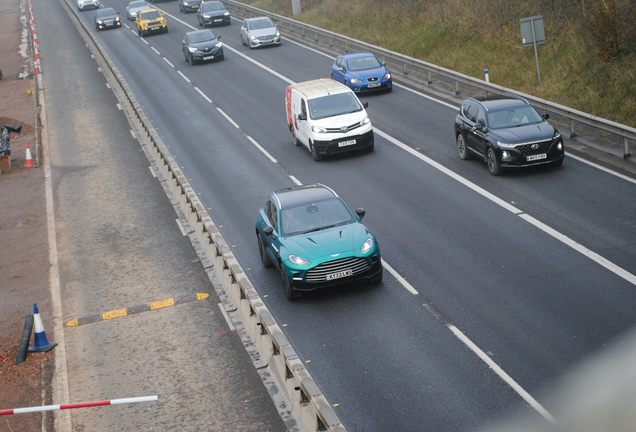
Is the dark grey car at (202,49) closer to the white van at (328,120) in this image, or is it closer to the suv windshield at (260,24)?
the suv windshield at (260,24)

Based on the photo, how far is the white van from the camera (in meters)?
20.3

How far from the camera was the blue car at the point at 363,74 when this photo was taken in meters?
27.3

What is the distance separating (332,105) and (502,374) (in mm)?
13285

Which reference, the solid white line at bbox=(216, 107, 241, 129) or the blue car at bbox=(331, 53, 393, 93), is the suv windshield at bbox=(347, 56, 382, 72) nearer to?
the blue car at bbox=(331, 53, 393, 93)

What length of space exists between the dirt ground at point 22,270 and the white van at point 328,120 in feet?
24.7

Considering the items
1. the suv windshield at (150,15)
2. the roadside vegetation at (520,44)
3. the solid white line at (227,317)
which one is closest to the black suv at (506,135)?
the roadside vegetation at (520,44)

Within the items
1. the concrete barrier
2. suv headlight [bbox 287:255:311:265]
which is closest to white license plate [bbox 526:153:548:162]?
the concrete barrier

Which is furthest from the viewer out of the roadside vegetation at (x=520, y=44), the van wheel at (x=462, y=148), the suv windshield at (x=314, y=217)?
the roadside vegetation at (x=520, y=44)

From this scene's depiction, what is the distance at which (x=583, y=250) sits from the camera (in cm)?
1276

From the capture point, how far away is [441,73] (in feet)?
88.5

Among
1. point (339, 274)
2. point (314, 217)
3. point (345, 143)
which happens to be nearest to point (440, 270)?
point (339, 274)

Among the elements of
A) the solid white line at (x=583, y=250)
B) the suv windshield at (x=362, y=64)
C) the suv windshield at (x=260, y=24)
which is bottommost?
the solid white line at (x=583, y=250)

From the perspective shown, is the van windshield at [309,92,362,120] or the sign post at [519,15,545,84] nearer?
the van windshield at [309,92,362,120]

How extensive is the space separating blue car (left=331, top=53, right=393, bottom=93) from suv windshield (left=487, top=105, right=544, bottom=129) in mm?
9823
